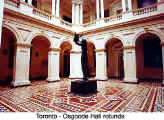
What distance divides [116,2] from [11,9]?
12.0m

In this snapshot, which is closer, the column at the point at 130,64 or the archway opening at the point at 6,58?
the column at the point at 130,64

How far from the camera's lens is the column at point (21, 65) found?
23.1ft

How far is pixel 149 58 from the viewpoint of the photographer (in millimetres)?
10492

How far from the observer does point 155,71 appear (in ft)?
33.1

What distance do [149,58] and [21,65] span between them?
A: 12.2m

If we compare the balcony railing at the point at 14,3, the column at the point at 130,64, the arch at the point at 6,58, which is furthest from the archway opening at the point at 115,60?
the arch at the point at 6,58

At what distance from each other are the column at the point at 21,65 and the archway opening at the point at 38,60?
3589 mm

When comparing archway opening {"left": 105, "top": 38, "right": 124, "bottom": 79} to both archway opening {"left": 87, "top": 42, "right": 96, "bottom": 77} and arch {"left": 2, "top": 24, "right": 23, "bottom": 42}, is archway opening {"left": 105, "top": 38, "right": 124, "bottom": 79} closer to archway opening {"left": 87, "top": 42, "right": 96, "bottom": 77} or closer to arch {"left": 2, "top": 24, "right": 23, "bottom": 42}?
archway opening {"left": 87, "top": 42, "right": 96, "bottom": 77}

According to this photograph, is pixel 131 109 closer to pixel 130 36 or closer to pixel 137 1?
pixel 130 36

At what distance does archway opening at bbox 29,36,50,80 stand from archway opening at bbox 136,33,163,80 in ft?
34.2

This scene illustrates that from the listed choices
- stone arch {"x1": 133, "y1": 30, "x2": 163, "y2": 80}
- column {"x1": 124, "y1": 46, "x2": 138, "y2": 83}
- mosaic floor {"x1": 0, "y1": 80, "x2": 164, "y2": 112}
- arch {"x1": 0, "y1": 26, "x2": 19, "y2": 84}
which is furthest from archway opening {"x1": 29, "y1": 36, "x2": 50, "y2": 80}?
stone arch {"x1": 133, "y1": 30, "x2": 163, "y2": 80}

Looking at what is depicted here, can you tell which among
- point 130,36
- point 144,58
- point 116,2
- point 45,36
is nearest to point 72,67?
point 45,36

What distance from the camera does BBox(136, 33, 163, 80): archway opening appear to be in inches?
390

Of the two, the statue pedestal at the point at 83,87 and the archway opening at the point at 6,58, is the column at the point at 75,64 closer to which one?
the archway opening at the point at 6,58
